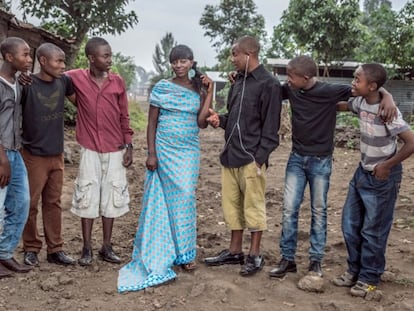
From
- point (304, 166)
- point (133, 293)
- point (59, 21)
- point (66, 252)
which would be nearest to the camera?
point (133, 293)

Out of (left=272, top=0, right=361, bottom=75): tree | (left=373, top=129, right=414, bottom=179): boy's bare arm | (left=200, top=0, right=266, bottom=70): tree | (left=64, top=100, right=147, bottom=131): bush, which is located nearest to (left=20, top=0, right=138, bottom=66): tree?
(left=64, top=100, right=147, bottom=131): bush

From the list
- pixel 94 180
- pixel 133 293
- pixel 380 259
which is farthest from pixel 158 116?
pixel 380 259

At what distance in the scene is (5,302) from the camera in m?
3.08

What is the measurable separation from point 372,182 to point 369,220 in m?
0.27

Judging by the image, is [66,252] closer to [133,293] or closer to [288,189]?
[133,293]

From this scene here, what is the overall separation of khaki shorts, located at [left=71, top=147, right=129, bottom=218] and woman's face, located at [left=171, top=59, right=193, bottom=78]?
2.54 ft

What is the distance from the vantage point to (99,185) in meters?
3.69

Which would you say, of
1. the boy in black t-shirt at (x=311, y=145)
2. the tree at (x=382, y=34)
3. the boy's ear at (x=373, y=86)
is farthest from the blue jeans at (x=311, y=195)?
the tree at (x=382, y=34)

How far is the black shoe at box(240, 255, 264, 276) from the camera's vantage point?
11.8 ft

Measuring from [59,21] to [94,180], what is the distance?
29.6ft

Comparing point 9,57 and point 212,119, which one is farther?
point 212,119

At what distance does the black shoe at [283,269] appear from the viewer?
3.59m

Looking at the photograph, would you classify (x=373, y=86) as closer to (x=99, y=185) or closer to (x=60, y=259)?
(x=99, y=185)

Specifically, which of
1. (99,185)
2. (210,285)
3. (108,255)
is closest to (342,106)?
(210,285)
